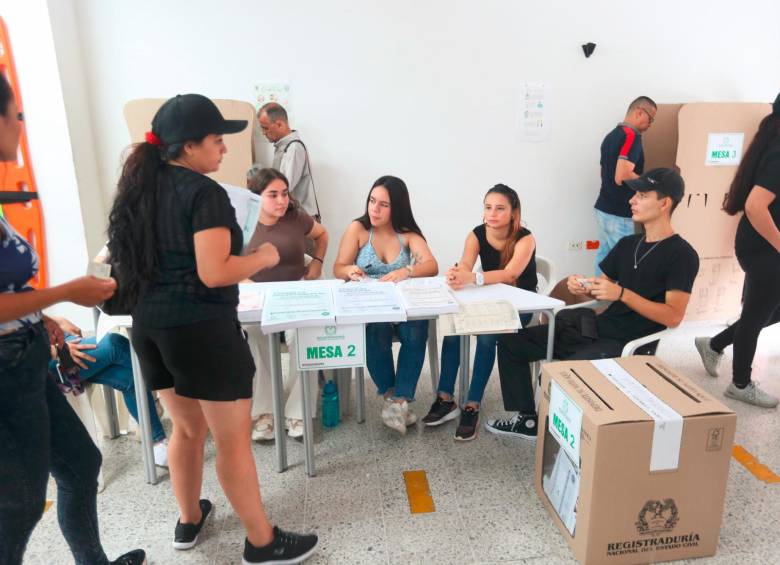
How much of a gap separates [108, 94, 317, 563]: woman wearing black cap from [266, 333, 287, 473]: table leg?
518mm

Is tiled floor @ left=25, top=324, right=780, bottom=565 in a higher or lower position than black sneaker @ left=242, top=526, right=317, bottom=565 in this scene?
lower

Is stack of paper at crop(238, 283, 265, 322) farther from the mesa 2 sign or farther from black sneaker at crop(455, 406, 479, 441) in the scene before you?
black sneaker at crop(455, 406, 479, 441)

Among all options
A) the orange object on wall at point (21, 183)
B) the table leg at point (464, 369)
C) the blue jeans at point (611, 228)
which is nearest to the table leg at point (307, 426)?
the table leg at point (464, 369)

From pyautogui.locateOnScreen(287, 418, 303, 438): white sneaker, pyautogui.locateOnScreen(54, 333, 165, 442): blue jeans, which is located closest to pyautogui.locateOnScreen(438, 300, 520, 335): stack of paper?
pyautogui.locateOnScreen(287, 418, 303, 438): white sneaker

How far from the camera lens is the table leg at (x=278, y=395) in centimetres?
195

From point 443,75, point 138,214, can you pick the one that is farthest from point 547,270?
point 138,214

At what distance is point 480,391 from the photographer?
239cm

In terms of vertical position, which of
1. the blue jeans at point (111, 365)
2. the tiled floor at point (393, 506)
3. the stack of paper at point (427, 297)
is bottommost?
the tiled floor at point (393, 506)

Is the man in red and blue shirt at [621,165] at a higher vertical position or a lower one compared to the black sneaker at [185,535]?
higher

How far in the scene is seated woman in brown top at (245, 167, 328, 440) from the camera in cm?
229

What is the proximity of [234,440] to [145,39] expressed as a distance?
9.43 feet

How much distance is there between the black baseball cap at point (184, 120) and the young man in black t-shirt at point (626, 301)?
5.12 feet

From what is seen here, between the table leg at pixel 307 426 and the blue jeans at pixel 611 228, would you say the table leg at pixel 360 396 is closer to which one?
the table leg at pixel 307 426

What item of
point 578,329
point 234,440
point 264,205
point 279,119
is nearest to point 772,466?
point 578,329
